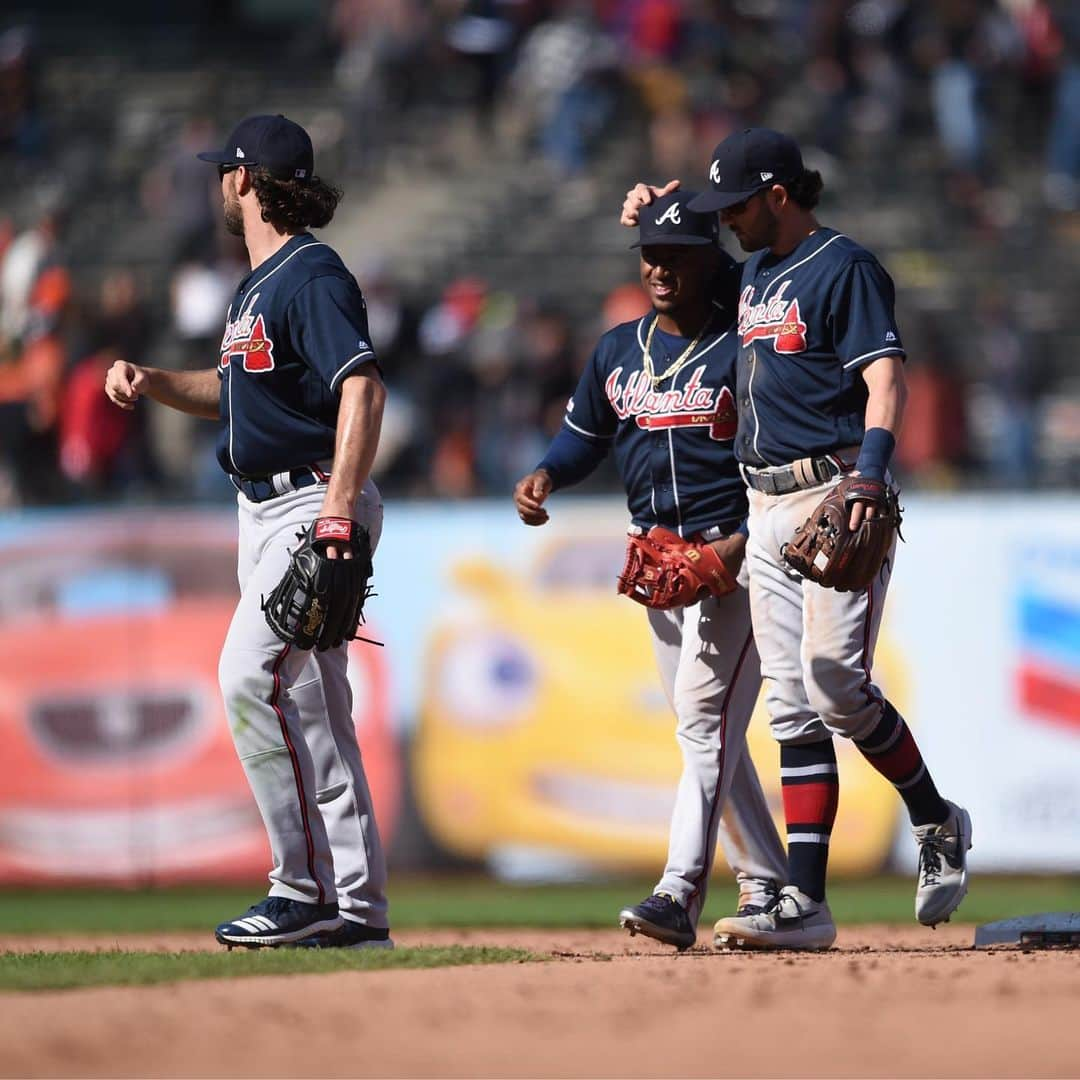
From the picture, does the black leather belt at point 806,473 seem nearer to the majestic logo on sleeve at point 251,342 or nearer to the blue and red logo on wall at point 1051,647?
the majestic logo on sleeve at point 251,342

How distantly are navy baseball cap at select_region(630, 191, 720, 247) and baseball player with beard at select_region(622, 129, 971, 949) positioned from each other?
0.13 meters

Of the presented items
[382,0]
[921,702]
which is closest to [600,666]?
[921,702]

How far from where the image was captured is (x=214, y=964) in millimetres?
5359

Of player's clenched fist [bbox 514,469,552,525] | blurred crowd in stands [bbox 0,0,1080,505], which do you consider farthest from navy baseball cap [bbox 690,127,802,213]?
blurred crowd in stands [bbox 0,0,1080,505]

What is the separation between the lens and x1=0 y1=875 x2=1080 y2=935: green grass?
336 inches

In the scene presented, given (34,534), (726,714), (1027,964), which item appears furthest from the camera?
(34,534)

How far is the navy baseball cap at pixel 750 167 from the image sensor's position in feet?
19.4

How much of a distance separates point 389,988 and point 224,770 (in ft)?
18.5

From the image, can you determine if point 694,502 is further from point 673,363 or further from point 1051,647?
point 1051,647

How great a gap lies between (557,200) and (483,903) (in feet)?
26.6

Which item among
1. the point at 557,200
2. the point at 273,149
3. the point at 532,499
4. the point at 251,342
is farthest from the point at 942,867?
the point at 557,200

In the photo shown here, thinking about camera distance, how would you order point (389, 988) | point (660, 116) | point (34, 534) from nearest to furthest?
point (389, 988), point (34, 534), point (660, 116)

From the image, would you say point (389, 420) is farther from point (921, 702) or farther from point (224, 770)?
point (921, 702)

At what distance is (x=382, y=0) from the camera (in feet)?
59.6
